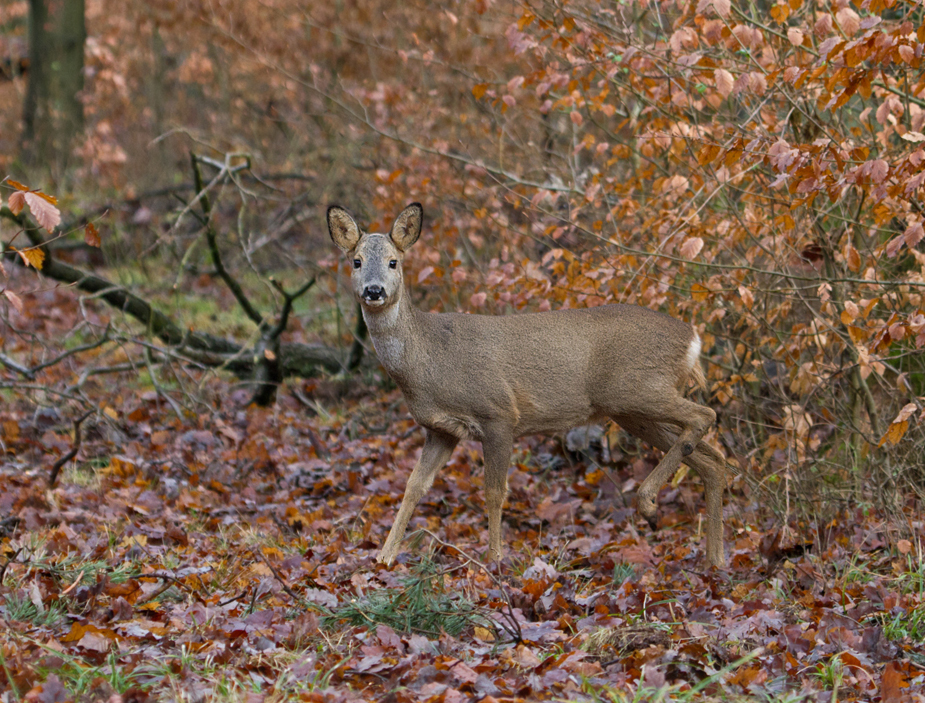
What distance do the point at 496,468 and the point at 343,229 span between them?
1711 mm

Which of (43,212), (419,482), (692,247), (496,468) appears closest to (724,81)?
(692,247)

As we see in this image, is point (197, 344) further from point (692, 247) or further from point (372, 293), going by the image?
point (692, 247)

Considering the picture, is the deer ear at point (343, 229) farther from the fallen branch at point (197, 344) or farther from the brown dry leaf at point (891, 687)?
the brown dry leaf at point (891, 687)

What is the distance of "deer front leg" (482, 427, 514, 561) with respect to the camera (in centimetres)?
620

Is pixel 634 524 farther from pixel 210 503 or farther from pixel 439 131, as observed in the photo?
pixel 439 131

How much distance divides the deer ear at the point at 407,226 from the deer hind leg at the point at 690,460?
1.75 meters

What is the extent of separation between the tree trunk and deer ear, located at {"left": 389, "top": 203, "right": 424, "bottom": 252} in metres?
13.3

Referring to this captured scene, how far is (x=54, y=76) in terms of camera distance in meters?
18.0

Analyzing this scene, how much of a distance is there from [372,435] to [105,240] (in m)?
6.99

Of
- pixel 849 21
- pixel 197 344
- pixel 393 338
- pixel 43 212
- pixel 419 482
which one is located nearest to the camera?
pixel 43 212

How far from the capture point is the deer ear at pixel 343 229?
6250mm

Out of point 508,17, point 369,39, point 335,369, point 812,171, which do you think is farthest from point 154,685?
point 369,39

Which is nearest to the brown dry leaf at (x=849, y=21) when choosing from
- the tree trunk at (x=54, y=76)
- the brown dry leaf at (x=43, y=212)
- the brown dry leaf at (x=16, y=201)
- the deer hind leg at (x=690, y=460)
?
the deer hind leg at (x=690, y=460)

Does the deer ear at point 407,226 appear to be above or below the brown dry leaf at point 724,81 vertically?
below
